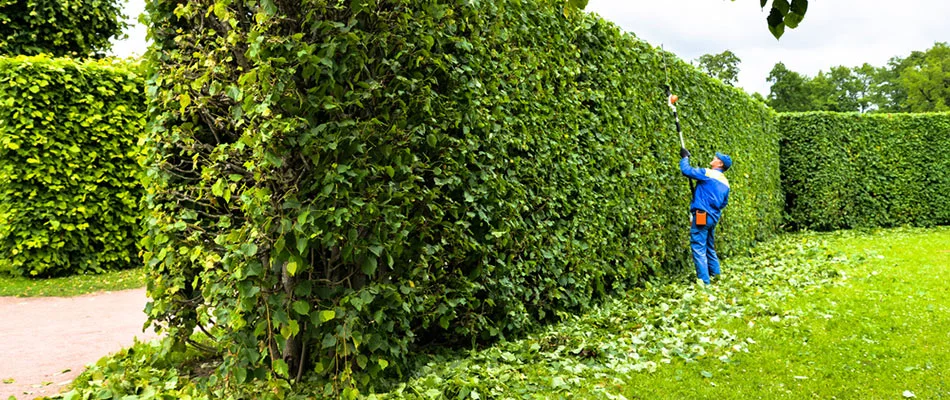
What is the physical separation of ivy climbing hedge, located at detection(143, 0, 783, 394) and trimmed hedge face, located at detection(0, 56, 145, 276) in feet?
18.2

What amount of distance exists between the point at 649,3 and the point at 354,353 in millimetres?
2734

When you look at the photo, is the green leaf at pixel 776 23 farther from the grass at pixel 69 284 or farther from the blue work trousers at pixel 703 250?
the grass at pixel 69 284

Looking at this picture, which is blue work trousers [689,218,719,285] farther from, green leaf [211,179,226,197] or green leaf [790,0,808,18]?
green leaf [211,179,226,197]

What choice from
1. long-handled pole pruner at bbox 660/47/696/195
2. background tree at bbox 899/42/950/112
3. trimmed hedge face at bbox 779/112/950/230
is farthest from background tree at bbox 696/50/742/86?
long-handled pole pruner at bbox 660/47/696/195

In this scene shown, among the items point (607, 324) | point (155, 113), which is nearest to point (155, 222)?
point (155, 113)

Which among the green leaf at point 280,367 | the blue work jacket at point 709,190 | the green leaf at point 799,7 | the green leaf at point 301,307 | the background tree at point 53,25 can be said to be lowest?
the green leaf at point 280,367

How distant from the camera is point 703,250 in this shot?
754cm

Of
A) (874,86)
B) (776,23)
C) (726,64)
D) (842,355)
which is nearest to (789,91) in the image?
(726,64)

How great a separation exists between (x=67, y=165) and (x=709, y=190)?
30.1ft

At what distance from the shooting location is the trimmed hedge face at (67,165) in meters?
8.25

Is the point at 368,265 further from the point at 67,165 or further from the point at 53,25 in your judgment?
the point at 53,25

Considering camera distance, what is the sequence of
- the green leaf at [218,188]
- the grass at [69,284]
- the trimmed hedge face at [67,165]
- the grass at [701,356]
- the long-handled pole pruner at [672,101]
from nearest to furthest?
the green leaf at [218,188], the grass at [701,356], the long-handled pole pruner at [672,101], the grass at [69,284], the trimmed hedge face at [67,165]

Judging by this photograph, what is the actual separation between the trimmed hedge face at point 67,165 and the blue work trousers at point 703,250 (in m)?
7.97

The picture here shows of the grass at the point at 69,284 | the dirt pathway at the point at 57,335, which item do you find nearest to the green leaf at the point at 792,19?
the dirt pathway at the point at 57,335
